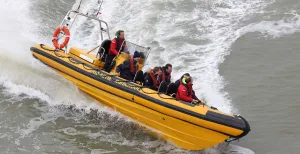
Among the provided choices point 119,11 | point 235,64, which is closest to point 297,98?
point 235,64

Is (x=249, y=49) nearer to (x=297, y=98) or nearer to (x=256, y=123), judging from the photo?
(x=297, y=98)

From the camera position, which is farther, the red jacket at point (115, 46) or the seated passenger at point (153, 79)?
the red jacket at point (115, 46)

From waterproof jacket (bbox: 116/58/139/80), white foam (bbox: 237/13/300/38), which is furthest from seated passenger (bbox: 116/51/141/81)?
white foam (bbox: 237/13/300/38)

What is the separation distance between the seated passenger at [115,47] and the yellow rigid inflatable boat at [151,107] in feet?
0.47

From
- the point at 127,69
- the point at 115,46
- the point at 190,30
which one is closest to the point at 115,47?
the point at 115,46

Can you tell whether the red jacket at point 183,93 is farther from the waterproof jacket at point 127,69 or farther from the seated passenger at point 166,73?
the waterproof jacket at point 127,69

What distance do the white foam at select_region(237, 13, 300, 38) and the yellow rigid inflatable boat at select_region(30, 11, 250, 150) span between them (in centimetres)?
388

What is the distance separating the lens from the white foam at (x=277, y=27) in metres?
10.5

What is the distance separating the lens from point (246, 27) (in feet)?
36.6

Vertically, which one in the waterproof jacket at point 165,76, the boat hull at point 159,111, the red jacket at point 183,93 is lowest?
the boat hull at point 159,111

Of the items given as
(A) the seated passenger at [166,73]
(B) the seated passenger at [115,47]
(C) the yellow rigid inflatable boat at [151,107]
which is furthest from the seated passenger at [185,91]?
(B) the seated passenger at [115,47]

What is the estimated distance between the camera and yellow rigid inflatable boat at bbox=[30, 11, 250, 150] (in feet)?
20.3

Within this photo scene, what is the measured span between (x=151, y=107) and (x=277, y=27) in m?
5.36

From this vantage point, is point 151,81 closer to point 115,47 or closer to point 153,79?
point 153,79
